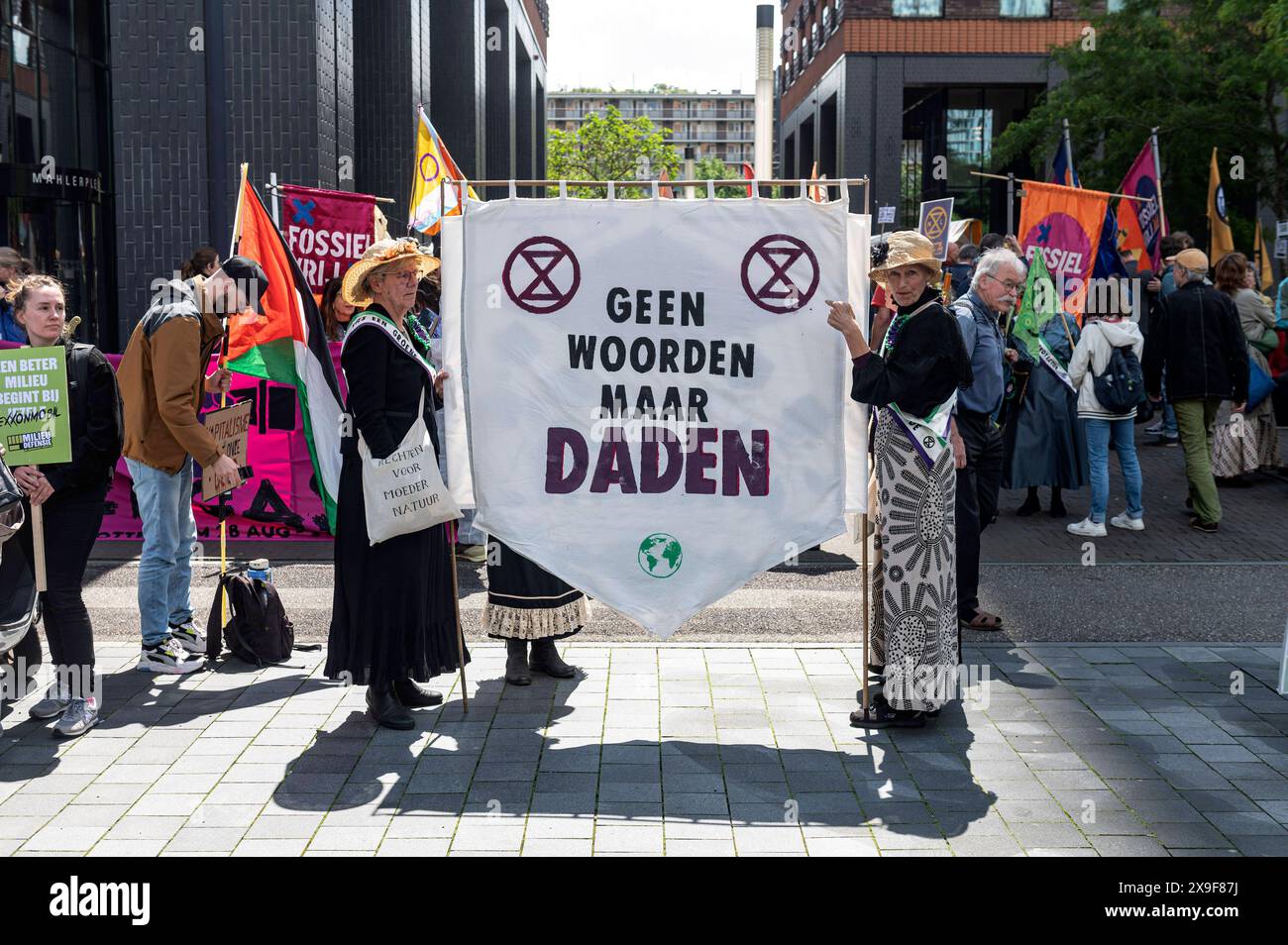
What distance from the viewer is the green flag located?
35.6 feet

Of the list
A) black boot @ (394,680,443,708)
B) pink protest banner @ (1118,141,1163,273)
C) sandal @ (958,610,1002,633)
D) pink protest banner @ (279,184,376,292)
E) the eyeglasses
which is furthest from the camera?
pink protest banner @ (1118,141,1163,273)

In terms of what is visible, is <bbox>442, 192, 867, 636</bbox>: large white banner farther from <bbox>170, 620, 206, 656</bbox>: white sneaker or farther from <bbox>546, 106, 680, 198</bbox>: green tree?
<bbox>546, 106, 680, 198</bbox>: green tree

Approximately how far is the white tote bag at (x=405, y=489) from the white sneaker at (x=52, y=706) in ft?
5.28

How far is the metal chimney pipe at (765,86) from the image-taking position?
808 cm

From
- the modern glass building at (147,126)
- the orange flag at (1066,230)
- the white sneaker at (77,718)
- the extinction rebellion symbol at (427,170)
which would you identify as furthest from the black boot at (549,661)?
the orange flag at (1066,230)

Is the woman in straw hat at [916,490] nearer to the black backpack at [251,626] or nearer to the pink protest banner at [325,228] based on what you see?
the black backpack at [251,626]

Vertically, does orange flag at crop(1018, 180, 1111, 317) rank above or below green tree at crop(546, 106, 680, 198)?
below

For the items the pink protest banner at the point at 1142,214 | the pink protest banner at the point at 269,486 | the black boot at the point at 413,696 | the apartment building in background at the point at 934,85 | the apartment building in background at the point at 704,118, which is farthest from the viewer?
the apartment building in background at the point at 704,118

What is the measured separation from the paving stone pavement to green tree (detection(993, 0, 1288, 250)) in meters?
17.6

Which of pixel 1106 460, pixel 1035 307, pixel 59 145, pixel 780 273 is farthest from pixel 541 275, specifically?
pixel 59 145

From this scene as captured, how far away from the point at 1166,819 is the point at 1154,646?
2.63 meters

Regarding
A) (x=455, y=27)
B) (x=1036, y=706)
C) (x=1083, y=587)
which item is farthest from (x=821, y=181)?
(x=455, y=27)

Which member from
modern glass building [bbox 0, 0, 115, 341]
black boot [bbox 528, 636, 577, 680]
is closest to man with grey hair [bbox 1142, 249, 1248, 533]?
black boot [bbox 528, 636, 577, 680]

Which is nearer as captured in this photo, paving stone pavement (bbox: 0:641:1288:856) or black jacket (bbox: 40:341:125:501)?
paving stone pavement (bbox: 0:641:1288:856)
